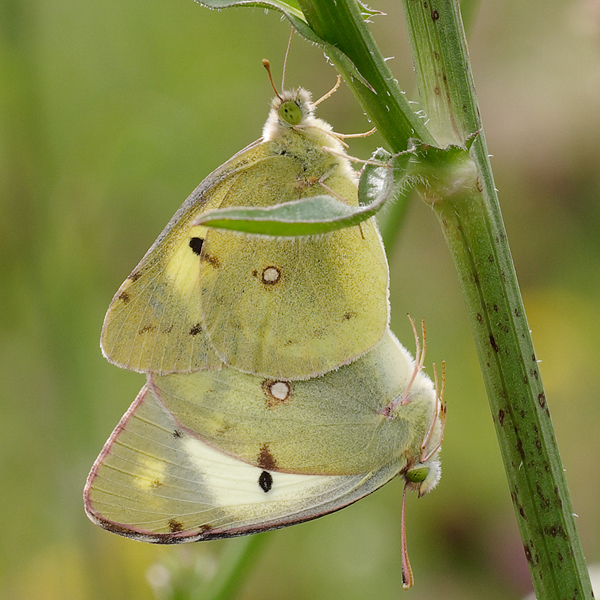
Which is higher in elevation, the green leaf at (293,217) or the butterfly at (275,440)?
the green leaf at (293,217)

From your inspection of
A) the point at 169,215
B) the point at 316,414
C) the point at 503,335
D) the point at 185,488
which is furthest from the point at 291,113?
the point at 169,215

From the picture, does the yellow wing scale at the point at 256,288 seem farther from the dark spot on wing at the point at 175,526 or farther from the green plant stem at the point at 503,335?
the green plant stem at the point at 503,335

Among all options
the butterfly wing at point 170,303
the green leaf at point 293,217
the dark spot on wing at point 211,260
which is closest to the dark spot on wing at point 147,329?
the butterfly wing at point 170,303

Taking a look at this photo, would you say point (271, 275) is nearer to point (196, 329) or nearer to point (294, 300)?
point (294, 300)

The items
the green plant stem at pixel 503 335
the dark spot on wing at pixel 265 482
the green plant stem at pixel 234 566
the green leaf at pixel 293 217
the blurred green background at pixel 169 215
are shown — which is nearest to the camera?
the green leaf at pixel 293 217

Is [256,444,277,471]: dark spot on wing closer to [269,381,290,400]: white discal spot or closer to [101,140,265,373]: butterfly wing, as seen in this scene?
[269,381,290,400]: white discal spot
